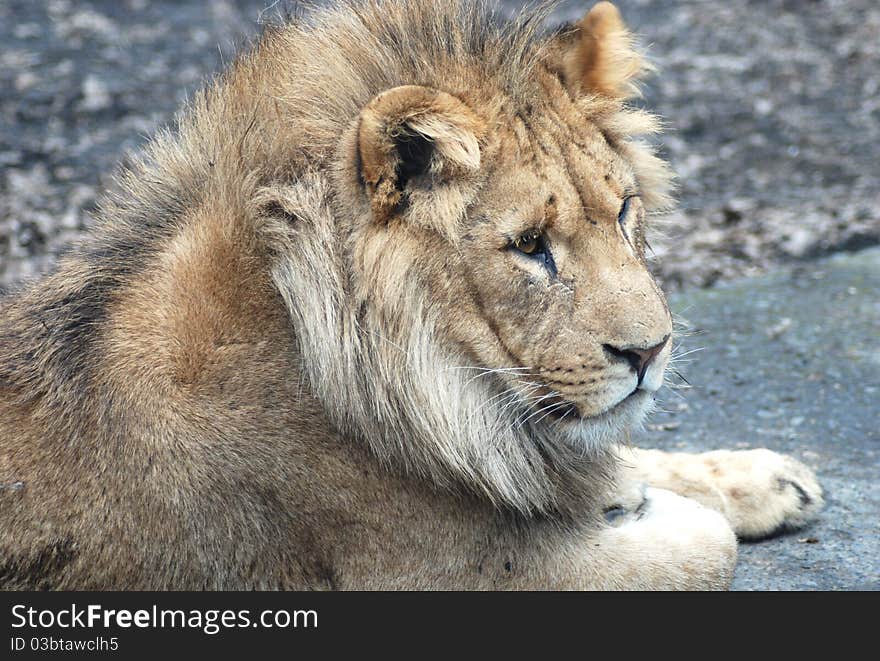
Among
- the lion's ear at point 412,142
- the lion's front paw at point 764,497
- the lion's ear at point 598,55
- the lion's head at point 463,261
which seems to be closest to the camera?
the lion's ear at point 412,142

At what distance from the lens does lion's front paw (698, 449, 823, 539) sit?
4.22 m

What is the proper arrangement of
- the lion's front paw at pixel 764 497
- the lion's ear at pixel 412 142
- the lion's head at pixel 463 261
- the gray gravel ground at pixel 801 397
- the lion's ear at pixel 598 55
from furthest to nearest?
the lion's front paw at pixel 764 497 → the gray gravel ground at pixel 801 397 → the lion's ear at pixel 598 55 → the lion's head at pixel 463 261 → the lion's ear at pixel 412 142

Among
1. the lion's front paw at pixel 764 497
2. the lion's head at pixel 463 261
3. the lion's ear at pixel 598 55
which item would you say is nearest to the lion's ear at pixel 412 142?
the lion's head at pixel 463 261

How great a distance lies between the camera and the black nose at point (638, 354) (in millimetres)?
3201

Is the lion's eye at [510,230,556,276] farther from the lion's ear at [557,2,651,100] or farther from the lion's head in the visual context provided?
the lion's ear at [557,2,651,100]

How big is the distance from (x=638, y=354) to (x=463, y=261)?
22.2 inches

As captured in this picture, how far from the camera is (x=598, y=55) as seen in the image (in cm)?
369

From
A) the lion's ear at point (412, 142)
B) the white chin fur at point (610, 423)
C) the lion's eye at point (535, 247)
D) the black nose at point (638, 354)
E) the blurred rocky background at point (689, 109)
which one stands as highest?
the lion's ear at point (412, 142)

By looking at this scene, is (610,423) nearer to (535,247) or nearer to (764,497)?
(535,247)

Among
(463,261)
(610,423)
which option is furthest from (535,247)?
(610,423)

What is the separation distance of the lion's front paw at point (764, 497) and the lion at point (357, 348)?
67 cm

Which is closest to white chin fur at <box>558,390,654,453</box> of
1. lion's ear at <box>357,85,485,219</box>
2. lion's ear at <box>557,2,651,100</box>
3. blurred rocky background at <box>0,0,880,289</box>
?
lion's ear at <box>357,85,485,219</box>

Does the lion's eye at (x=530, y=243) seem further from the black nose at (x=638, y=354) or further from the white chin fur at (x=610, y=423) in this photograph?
the white chin fur at (x=610, y=423)

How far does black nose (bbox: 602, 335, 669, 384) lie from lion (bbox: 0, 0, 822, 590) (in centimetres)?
1
